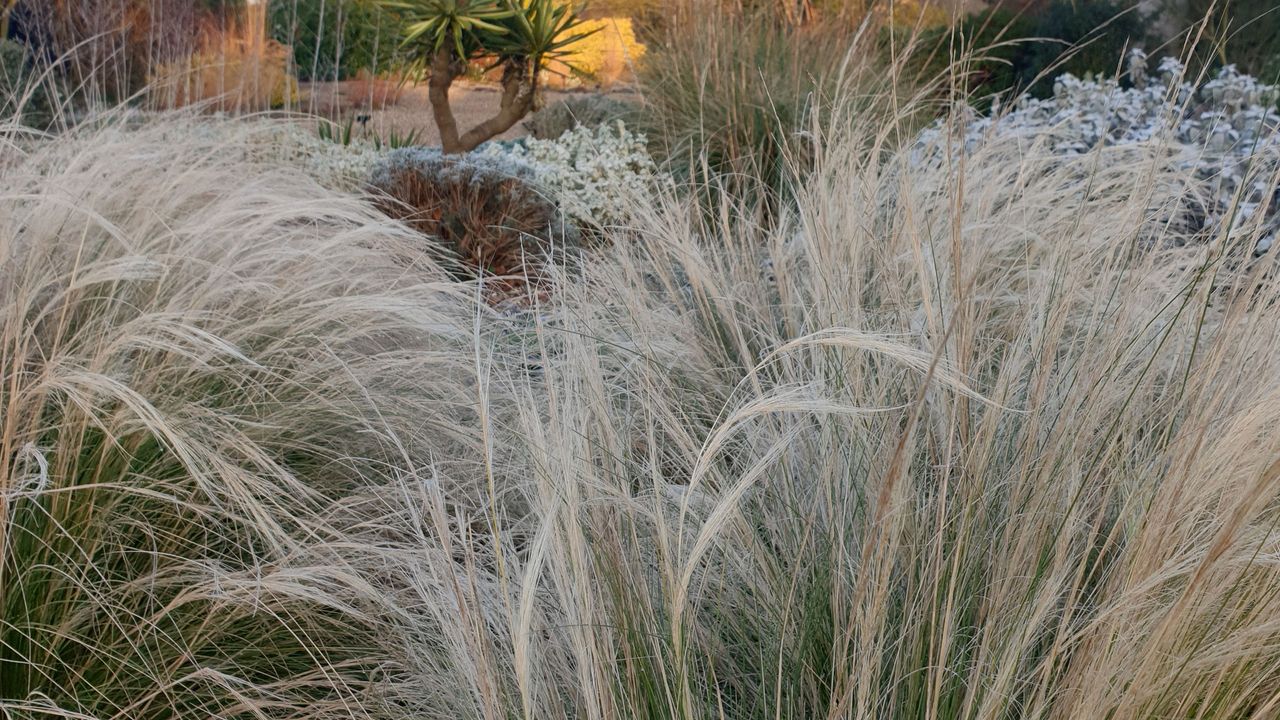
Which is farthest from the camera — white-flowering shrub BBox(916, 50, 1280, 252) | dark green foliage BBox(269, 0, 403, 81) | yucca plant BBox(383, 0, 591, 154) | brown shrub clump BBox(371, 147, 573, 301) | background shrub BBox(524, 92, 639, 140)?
dark green foliage BBox(269, 0, 403, 81)

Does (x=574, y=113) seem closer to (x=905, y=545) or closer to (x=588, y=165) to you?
(x=588, y=165)

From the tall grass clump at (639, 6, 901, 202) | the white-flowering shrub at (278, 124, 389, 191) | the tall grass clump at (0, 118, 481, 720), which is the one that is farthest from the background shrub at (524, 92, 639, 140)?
the tall grass clump at (0, 118, 481, 720)

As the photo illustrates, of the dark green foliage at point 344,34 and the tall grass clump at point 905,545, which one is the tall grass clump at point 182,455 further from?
the dark green foliage at point 344,34

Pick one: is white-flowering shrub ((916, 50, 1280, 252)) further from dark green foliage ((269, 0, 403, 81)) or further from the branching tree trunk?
dark green foliage ((269, 0, 403, 81))

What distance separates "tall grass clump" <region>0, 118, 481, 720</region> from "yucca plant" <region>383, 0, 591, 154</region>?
597 cm

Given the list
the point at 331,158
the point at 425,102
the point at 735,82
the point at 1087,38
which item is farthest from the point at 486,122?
the point at 425,102

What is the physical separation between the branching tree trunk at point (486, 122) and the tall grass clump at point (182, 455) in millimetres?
5592

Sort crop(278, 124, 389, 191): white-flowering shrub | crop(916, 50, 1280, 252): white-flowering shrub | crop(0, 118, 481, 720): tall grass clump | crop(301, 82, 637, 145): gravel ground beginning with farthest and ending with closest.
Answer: crop(301, 82, 637, 145): gravel ground < crop(278, 124, 389, 191): white-flowering shrub < crop(916, 50, 1280, 252): white-flowering shrub < crop(0, 118, 481, 720): tall grass clump

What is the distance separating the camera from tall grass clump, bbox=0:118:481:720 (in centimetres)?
163

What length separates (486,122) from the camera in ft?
28.0

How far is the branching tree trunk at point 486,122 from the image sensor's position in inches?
320

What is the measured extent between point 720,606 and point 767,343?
37.4 inches

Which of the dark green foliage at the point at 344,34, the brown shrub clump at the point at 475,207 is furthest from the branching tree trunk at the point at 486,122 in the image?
the dark green foliage at the point at 344,34

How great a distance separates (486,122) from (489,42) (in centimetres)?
97
